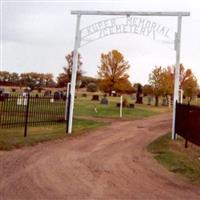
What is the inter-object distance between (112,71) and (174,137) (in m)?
40.3

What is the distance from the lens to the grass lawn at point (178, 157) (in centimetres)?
1074

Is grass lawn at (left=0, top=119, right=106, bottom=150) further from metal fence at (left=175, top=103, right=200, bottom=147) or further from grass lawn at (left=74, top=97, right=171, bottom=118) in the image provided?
grass lawn at (left=74, top=97, right=171, bottom=118)

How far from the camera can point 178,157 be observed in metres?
12.7

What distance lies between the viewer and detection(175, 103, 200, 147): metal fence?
14797 mm

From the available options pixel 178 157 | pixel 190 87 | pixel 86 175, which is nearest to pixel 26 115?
pixel 178 157

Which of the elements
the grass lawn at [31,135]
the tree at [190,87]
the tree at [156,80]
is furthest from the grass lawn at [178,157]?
the tree at [190,87]

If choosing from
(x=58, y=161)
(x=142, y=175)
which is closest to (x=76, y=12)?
(x=58, y=161)

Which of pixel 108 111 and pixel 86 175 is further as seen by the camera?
pixel 108 111

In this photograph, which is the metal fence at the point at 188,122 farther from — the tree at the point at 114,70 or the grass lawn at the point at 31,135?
the tree at the point at 114,70

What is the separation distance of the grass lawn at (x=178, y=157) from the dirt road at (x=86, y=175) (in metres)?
0.32

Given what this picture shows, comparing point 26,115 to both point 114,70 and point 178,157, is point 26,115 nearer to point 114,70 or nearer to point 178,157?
point 178,157

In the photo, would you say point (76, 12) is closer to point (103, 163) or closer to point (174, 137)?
point (174, 137)

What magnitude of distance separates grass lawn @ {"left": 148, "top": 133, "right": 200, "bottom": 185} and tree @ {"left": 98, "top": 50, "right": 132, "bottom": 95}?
40.2 metres

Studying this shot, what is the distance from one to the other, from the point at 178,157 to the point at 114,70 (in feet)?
148
